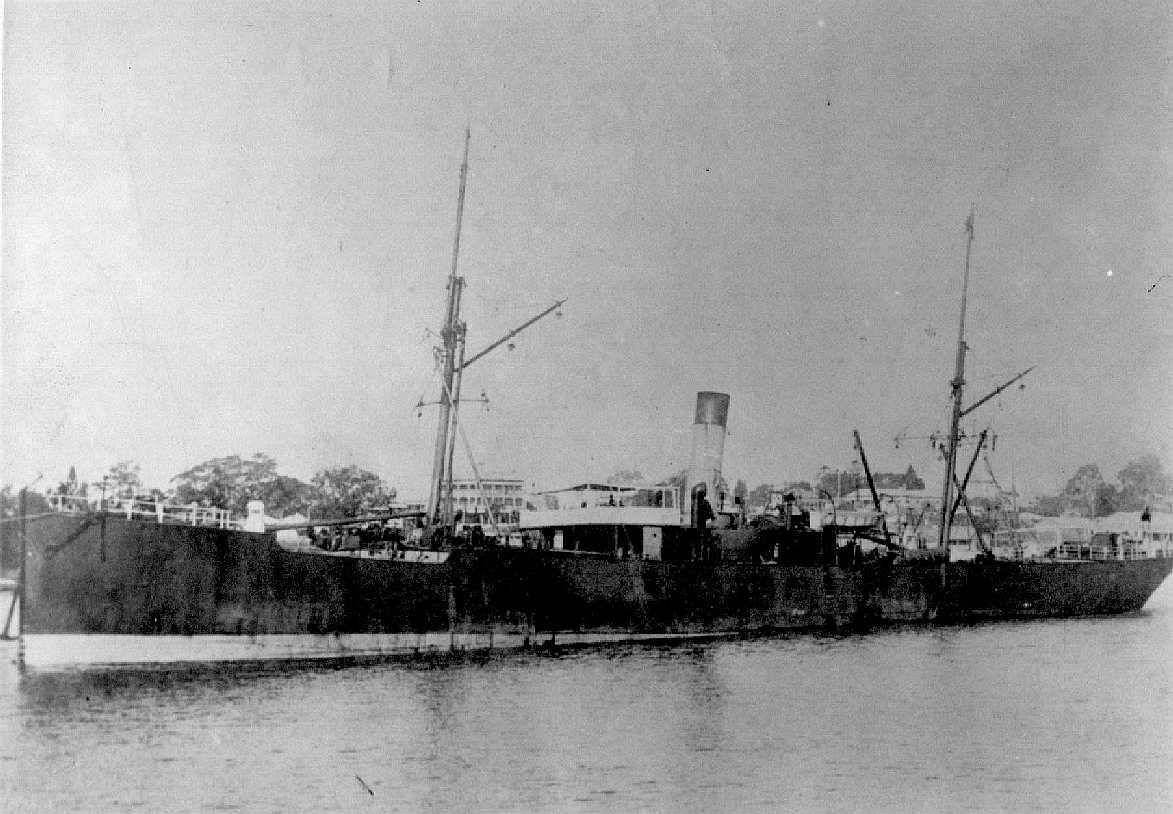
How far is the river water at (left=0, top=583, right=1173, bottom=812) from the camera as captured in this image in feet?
35.1

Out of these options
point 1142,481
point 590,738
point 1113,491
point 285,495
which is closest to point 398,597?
point 285,495

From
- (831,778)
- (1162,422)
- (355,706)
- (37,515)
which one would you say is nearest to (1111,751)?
(831,778)

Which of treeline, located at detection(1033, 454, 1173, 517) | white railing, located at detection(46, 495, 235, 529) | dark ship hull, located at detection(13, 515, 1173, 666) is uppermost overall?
treeline, located at detection(1033, 454, 1173, 517)

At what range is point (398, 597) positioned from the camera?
20641mm

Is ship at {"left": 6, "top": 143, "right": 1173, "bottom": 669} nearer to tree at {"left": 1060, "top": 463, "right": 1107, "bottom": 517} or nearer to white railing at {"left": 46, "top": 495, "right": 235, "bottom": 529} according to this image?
white railing at {"left": 46, "top": 495, "right": 235, "bottom": 529}

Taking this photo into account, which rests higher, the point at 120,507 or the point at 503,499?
the point at 503,499

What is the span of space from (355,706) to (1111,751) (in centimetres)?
933

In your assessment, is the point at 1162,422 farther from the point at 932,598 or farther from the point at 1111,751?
the point at 932,598

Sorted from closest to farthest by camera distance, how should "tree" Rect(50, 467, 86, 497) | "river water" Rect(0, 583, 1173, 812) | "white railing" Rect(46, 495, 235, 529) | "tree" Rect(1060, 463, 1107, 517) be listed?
"river water" Rect(0, 583, 1173, 812) → "tree" Rect(50, 467, 86, 497) → "white railing" Rect(46, 495, 235, 529) → "tree" Rect(1060, 463, 1107, 517)

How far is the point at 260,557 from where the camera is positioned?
1886 cm

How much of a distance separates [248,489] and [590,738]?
1235 cm

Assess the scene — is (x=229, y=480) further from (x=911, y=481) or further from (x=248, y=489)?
(x=911, y=481)

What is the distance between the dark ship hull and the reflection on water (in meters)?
1.52

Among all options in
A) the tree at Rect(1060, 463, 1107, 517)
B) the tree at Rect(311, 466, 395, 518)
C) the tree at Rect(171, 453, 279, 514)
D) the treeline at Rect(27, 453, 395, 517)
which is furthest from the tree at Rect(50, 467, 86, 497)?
the tree at Rect(1060, 463, 1107, 517)
